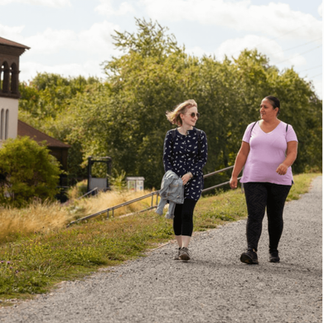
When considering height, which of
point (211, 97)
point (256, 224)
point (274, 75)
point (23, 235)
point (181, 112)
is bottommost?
point (23, 235)

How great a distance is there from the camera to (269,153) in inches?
265

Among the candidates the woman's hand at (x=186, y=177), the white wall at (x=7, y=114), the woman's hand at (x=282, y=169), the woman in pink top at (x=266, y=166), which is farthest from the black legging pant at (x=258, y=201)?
the white wall at (x=7, y=114)

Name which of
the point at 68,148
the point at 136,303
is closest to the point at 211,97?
the point at 68,148

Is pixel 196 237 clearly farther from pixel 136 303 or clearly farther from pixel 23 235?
pixel 23 235

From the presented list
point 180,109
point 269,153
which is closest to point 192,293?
point 269,153

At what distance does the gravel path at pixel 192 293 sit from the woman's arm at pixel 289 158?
44.5 inches

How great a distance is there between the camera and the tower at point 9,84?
38438 millimetres

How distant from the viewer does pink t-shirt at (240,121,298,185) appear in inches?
265

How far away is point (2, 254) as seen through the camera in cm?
757

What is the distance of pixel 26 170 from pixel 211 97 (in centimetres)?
1837

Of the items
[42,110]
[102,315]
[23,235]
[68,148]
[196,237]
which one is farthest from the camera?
[42,110]

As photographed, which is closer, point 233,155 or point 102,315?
point 102,315

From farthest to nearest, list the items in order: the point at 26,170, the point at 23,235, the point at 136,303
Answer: the point at 26,170, the point at 23,235, the point at 136,303

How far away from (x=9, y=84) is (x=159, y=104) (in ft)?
34.6
